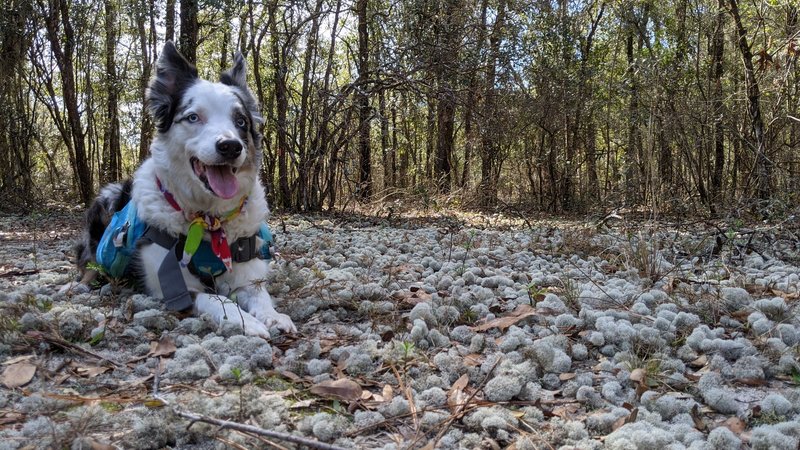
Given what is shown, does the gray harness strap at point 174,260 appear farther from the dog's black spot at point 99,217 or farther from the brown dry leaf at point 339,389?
the brown dry leaf at point 339,389

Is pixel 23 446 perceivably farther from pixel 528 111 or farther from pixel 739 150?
pixel 739 150

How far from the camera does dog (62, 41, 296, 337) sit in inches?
125

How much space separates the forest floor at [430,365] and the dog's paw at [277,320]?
3.2 inches

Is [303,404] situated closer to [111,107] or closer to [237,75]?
[237,75]

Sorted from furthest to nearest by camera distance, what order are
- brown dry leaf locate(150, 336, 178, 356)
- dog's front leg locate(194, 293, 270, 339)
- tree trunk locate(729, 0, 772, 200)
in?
tree trunk locate(729, 0, 772, 200), dog's front leg locate(194, 293, 270, 339), brown dry leaf locate(150, 336, 178, 356)

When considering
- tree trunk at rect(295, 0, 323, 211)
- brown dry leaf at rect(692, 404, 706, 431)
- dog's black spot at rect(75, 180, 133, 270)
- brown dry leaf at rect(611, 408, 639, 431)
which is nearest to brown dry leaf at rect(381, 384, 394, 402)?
brown dry leaf at rect(611, 408, 639, 431)

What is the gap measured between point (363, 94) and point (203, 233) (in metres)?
6.04

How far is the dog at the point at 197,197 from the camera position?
125 inches

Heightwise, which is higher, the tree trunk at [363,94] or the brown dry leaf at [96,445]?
the tree trunk at [363,94]

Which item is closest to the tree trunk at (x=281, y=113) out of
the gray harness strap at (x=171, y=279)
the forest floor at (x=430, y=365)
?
the forest floor at (x=430, y=365)

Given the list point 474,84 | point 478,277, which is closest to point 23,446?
point 478,277

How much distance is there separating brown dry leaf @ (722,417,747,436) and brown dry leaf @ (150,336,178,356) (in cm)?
210

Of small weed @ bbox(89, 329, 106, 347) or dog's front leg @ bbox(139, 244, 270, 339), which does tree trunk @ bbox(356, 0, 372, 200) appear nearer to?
dog's front leg @ bbox(139, 244, 270, 339)

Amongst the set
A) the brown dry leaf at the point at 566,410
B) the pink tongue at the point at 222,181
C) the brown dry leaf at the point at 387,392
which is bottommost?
the brown dry leaf at the point at 566,410
